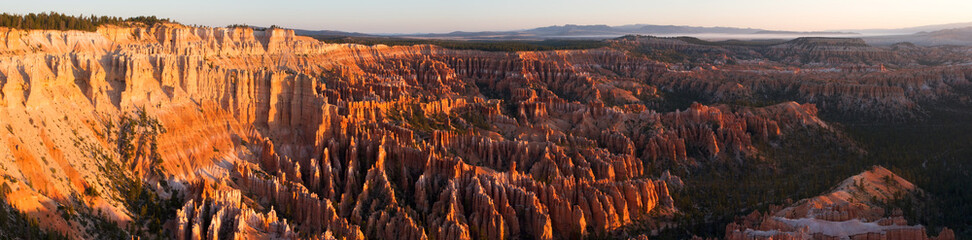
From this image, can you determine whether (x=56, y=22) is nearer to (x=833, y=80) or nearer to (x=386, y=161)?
(x=386, y=161)

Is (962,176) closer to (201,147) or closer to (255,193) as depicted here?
(255,193)

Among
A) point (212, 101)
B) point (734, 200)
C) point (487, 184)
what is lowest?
point (734, 200)

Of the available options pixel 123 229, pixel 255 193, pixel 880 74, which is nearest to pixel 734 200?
pixel 255 193

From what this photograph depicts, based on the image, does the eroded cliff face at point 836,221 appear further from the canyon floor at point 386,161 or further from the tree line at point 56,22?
the tree line at point 56,22

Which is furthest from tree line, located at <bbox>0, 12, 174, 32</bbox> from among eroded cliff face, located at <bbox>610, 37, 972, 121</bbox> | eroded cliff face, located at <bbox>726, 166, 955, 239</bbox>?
eroded cliff face, located at <bbox>610, 37, 972, 121</bbox>

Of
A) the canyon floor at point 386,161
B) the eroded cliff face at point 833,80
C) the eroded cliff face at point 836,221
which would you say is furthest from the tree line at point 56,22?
the eroded cliff face at point 833,80

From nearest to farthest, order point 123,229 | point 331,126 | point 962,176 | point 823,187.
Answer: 1. point 123,229
2. point 331,126
3. point 823,187
4. point 962,176
